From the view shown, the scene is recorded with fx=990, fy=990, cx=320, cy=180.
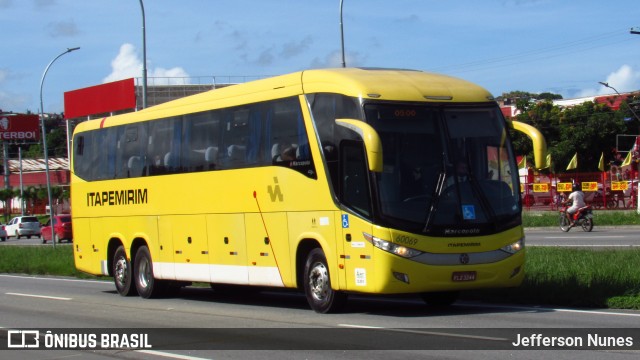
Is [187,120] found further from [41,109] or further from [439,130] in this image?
[41,109]

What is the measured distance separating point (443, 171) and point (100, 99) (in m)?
66.5

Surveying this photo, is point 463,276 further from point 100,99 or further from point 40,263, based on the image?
point 100,99

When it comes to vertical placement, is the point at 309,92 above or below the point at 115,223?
above

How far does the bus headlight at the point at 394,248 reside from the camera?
13.3 m

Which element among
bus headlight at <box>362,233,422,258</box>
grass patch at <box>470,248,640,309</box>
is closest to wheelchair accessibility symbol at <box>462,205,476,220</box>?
bus headlight at <box>362,233,422,258</box>

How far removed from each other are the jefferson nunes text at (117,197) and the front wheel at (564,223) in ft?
60.6

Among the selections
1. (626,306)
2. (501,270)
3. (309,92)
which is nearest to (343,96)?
(309,92)

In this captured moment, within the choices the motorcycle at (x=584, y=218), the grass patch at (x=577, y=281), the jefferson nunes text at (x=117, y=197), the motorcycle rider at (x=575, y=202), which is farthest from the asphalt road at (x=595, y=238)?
the jefferson nunes text at (x=117, y=197)

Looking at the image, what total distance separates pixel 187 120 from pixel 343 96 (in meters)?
5.10

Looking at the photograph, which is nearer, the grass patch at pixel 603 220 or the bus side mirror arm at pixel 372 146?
the bus side mirror arm at pixel 372 146

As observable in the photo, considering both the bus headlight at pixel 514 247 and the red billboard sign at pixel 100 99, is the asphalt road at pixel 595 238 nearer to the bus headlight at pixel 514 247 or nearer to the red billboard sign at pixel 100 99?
the bus headlight at pixel 514 247

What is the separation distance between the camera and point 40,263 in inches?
1271

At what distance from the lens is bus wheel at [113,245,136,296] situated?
2038 centimetres

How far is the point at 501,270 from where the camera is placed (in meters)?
14.0
